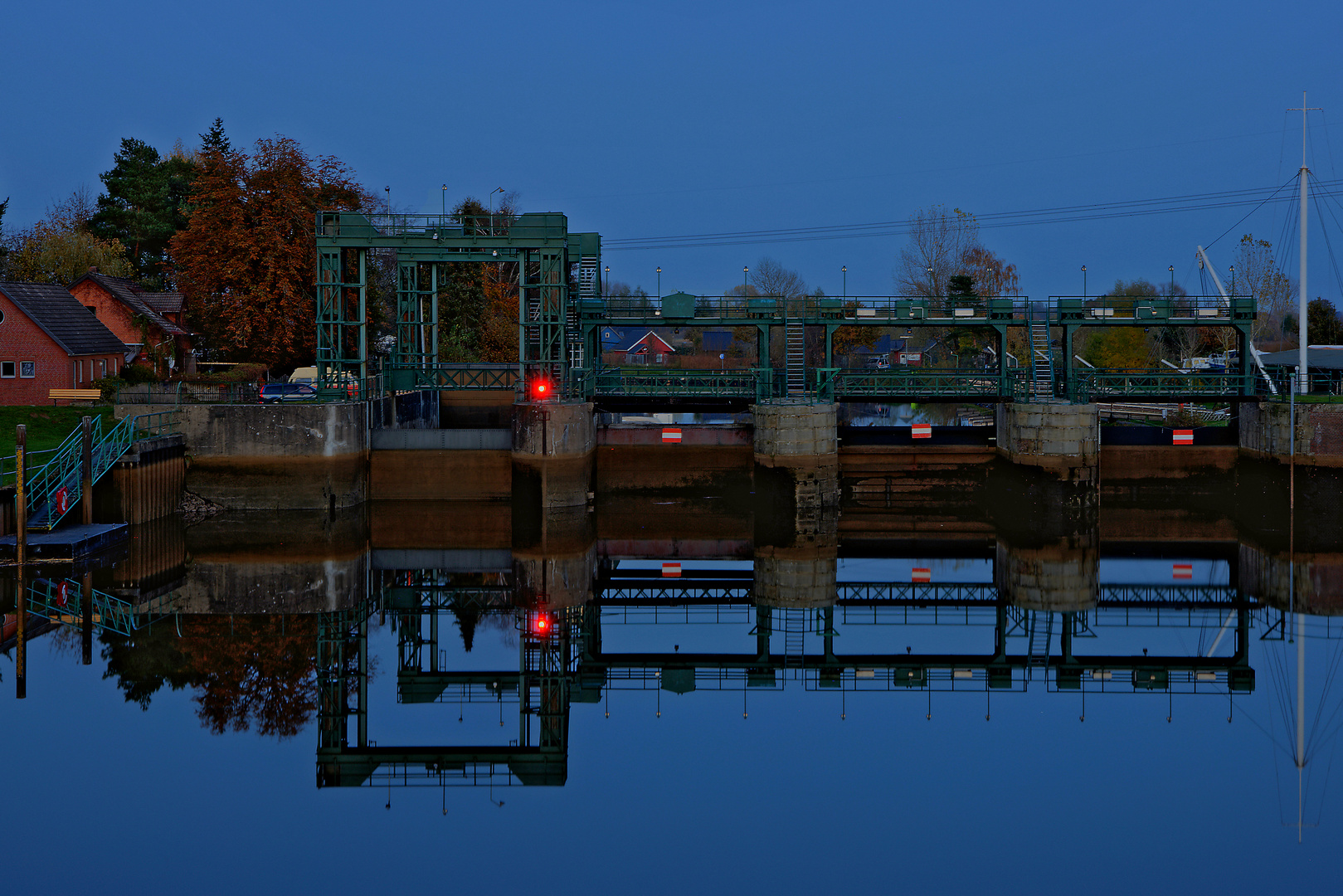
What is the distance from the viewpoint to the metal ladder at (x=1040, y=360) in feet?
122

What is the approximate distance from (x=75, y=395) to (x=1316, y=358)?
40.1 m

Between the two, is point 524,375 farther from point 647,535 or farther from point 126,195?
point 126,195

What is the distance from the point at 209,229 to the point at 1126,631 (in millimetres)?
37931

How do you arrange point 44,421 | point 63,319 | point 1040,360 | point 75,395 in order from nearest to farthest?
1. point 44,421
2. point 1040,360
3. point 75,395
4. point 63,319

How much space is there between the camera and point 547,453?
32.9 m

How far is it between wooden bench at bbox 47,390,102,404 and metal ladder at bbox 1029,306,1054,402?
28832 mm

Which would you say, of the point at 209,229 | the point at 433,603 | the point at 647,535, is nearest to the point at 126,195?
the point at 209,229

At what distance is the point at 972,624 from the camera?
24.2 metres

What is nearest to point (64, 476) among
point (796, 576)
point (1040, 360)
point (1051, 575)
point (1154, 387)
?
point (796, 576)

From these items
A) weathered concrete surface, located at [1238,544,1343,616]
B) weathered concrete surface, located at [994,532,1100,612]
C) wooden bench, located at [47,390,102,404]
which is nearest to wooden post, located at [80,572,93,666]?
weathered concrete surface, located at [994,532,1100,612]

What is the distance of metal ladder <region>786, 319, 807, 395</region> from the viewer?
126ft

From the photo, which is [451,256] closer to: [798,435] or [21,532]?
[798,435]

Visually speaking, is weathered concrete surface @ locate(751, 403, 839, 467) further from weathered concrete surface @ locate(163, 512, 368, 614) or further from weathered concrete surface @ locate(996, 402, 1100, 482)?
weathered concrete surface @ locate(163, 512, 368, 614)

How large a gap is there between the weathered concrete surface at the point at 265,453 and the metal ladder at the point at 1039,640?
1791 centimetres
